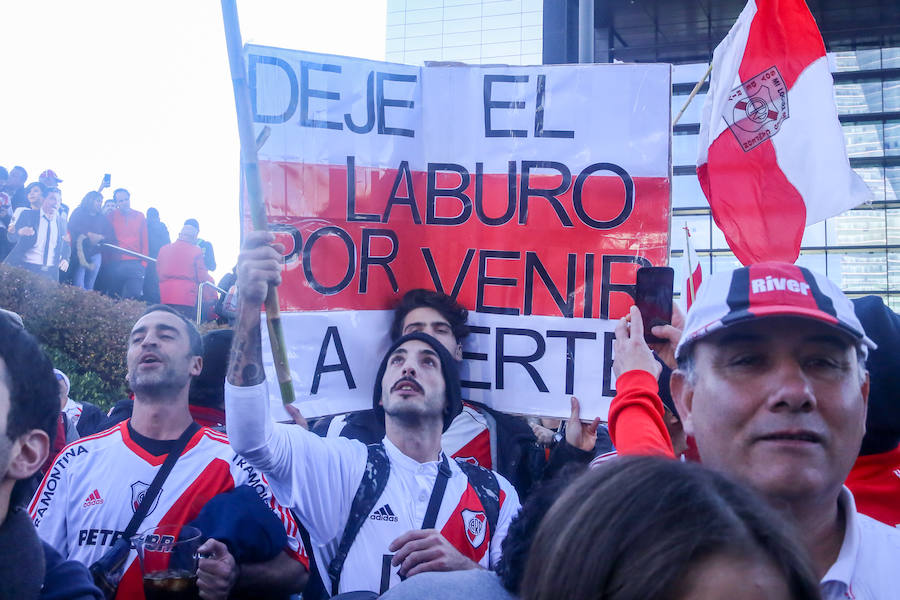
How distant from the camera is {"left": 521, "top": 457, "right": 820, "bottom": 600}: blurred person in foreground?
3.11 feet

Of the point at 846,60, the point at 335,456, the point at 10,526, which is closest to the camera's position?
the point at 10,526

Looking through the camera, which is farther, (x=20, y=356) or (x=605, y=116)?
(x=605, y=116)

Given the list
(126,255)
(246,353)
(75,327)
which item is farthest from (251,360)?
(126,255)

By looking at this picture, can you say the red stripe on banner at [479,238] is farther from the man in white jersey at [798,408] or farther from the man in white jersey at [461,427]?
the man in white jersey at [798,408]

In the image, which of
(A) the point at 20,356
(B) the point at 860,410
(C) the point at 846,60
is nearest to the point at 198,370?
(A) the point at 20,356

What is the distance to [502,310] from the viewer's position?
3510 mm

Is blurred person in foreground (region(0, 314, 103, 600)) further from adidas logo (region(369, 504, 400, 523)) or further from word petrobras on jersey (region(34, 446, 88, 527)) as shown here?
word petrobras on jersey (region(34, 446, 88, 527))

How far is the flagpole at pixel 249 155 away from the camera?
2316 millimetres

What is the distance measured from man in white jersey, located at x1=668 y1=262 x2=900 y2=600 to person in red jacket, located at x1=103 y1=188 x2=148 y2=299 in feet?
29.2

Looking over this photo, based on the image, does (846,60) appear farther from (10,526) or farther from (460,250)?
(10,526)

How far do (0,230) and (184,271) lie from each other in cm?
189

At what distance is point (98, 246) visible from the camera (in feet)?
30.6

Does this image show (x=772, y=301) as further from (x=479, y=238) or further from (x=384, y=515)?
(x=479, y=238)

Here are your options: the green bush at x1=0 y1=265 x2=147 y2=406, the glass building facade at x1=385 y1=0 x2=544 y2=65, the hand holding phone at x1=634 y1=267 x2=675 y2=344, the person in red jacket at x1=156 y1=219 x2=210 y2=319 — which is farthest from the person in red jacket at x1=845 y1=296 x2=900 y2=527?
the glass building facade at x1=385 y1=0 x2=544 y2=65
